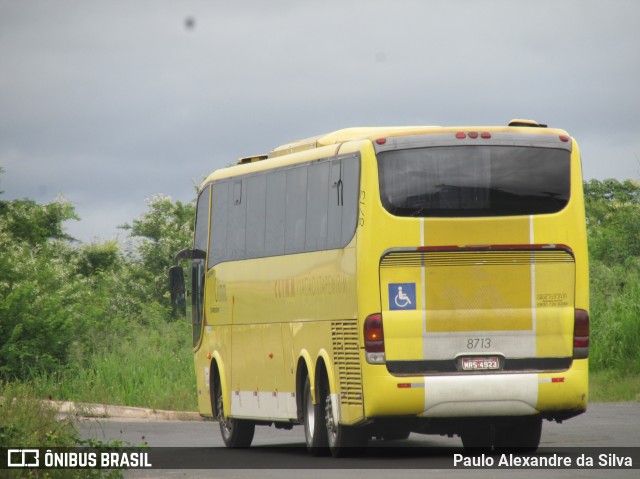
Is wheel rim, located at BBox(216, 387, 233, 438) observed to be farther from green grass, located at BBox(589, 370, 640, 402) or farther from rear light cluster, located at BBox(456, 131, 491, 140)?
green grass, located at BBox(589, 370, 640, 402)

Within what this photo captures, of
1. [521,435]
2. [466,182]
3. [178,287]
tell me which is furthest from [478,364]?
[178,287]

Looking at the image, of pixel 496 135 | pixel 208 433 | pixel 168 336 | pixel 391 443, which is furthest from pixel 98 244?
pixel 496 135

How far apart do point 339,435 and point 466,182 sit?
3390 millimetres

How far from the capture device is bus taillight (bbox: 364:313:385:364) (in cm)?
1775

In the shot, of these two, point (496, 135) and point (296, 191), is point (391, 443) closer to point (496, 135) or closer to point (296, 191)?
point (296, 191)

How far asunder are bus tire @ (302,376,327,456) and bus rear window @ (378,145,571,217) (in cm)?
307

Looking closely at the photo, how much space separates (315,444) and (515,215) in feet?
13.0

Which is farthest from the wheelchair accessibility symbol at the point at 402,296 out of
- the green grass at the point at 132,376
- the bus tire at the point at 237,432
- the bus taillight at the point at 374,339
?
the green grass at the point at 132,376

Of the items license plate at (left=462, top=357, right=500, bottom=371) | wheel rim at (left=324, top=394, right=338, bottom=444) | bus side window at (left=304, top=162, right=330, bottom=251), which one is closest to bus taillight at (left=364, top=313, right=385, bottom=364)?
license plate at (left=462, top=357, right=500, bottom=371)

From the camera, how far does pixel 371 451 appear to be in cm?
2061

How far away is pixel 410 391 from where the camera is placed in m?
17.7

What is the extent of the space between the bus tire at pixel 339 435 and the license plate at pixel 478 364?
1.72 meters

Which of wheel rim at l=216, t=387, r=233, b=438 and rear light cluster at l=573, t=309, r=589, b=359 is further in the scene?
wheel rim at l=216, t=387, r=233, b=438

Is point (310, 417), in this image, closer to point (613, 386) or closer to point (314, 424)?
point (314, 424)
